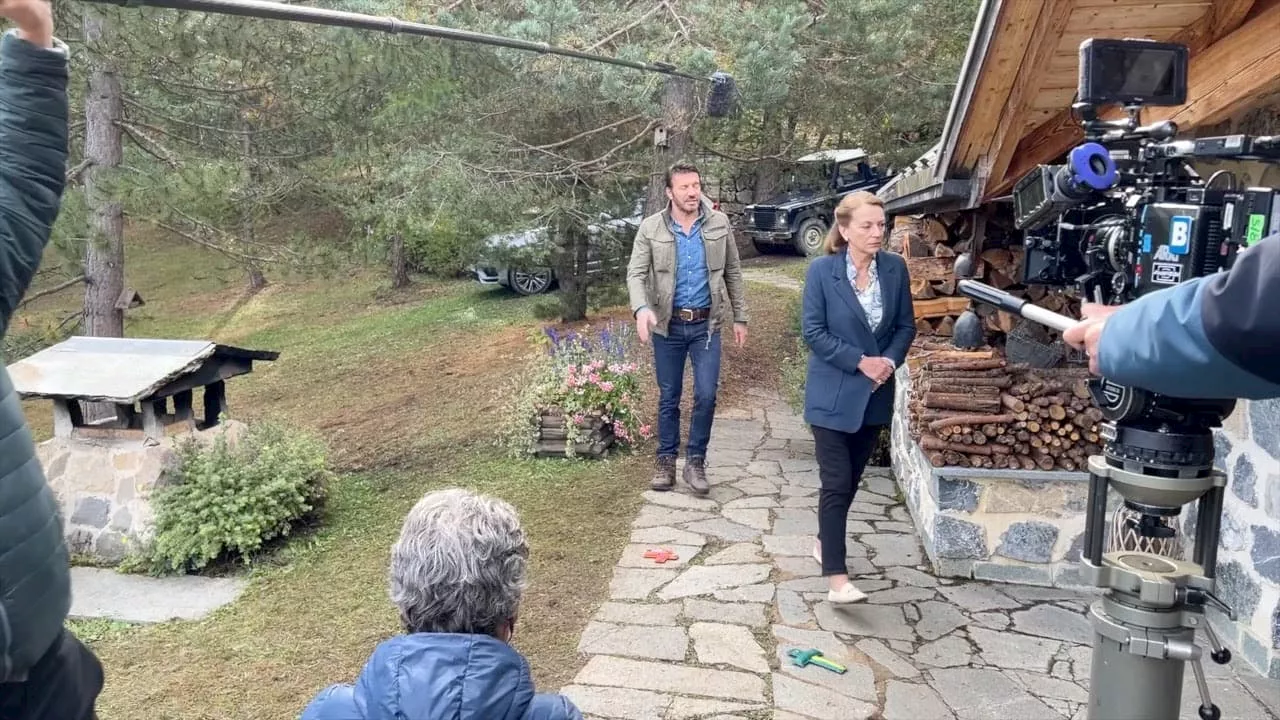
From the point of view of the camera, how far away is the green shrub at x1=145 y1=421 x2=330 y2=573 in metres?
4.67

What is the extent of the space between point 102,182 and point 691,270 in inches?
140

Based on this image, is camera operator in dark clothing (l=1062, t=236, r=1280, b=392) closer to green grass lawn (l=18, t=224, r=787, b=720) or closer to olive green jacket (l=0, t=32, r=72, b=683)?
olive green jacket (l=0, t=32, r=72, b=683)

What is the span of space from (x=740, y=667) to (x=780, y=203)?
44.9 ft

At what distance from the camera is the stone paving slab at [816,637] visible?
124 inches

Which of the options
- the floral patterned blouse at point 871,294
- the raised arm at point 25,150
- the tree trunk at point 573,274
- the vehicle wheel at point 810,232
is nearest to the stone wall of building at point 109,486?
the raised arm at point 25,150

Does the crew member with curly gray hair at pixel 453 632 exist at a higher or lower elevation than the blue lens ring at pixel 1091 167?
lower

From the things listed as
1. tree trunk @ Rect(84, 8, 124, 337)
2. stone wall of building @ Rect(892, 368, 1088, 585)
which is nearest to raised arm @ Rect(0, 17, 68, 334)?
stone wall of building @ Rect(892, 368, 1088, 585)

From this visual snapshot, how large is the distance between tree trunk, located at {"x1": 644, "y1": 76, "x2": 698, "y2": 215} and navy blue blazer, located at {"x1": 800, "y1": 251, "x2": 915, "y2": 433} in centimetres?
431

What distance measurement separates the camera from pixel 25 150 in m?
1.80

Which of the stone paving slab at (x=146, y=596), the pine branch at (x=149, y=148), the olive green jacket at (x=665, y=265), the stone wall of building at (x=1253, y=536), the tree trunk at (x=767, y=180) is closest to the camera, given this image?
the stone wall of building at (x=1253, y=536)

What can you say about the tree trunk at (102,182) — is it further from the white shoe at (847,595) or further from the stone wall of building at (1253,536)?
the stone wall of building at (1253,536)

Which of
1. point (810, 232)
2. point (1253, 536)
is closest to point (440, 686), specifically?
point (1253, 536)

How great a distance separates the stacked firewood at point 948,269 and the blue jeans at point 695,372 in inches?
54.3

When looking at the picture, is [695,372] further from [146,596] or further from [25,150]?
[25,150]
